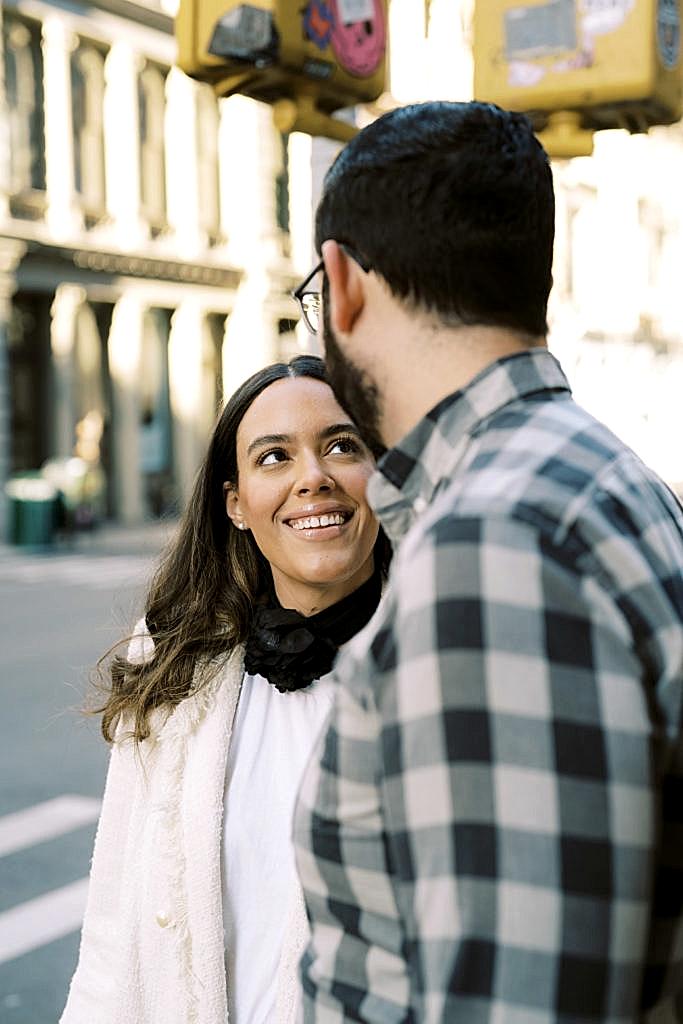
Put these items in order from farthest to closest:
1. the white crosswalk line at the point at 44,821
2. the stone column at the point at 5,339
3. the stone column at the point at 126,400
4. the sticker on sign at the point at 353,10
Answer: the stone column at the point at 126,400 < the stone column at the point at 5,339 < the white crosswalk line at the point at 44,821 < the sticker on sign at the point at 353,10

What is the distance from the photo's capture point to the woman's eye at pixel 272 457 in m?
2.57

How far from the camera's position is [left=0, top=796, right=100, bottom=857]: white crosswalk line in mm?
6508

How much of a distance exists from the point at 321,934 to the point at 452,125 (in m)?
0.75

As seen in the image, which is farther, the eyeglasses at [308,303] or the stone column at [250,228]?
the stone column at [250,228]

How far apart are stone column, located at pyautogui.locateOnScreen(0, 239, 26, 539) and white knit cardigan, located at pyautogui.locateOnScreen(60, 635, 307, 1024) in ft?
63.5

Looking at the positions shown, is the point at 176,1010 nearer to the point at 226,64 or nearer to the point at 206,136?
the point at 226,64

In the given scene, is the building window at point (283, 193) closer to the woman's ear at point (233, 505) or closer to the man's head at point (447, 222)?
the woman's ear at point (233, 505)

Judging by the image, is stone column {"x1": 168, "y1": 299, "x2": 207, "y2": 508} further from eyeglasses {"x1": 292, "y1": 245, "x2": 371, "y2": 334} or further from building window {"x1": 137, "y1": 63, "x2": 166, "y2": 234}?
eyeglasses {"x1": 292, "y1": 245, "x2": 371, "y2": 334}

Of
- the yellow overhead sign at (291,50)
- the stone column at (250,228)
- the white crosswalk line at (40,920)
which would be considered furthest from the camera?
the stone column at (250,228)

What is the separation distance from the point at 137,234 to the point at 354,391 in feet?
78.9

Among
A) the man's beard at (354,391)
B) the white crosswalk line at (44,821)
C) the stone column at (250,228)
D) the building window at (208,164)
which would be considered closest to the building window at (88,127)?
the building window at (208,164)

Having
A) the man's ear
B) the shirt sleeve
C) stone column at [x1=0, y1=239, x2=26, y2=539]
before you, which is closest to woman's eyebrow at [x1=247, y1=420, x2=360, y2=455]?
the man's ear

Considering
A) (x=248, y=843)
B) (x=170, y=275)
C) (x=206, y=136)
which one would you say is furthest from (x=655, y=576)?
(x=206, y=136)

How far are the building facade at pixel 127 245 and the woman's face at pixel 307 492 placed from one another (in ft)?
61.0
